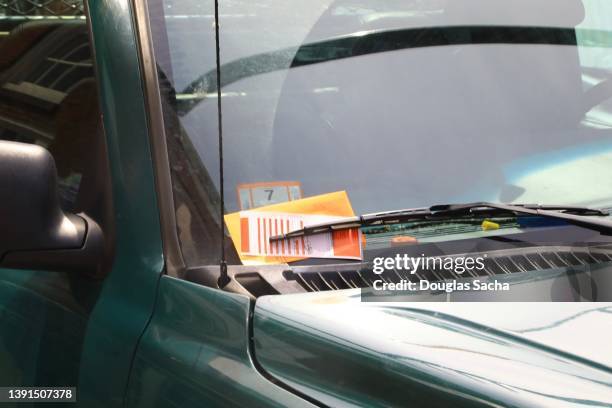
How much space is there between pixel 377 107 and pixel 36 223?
0.77 m

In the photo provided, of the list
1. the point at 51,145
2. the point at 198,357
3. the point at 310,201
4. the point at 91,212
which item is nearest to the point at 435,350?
the point at 198,357

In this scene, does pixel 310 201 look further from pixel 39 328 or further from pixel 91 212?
pixel 39 328

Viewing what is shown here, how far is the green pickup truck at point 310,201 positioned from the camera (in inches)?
57.9

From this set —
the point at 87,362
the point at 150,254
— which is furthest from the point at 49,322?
the point at 150,254

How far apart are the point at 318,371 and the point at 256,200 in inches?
20.2

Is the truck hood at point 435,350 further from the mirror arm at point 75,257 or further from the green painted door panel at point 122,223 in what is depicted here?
the mirror arm at point 75,257

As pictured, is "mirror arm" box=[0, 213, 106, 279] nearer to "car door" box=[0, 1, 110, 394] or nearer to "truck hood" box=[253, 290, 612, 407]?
"car door" box=[0, 1, 110, 394]

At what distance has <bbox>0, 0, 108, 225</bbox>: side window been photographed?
6.66 feet

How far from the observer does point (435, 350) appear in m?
1.37

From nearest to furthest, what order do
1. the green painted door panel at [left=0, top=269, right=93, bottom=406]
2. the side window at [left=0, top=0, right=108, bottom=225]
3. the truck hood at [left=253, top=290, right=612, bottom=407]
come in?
1. the truck hood at [left=253, top=290, right=612, bottom=407]
2. the green painted door panel at [left=0, top=269, right=93, bottom=406]
3. the side window at [left=0, top=0, right=108, bottom=225]

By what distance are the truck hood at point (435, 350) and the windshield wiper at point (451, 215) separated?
19cm

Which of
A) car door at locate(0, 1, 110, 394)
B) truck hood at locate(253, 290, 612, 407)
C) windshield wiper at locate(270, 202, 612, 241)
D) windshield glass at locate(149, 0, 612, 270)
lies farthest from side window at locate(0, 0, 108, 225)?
truck hood at locate(253, 290, 612, 407)

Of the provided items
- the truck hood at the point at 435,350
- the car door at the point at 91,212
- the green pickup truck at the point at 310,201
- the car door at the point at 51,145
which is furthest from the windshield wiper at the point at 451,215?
the car door at the point at 51,145

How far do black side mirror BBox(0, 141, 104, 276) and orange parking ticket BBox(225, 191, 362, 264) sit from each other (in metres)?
0.31
